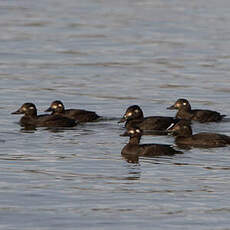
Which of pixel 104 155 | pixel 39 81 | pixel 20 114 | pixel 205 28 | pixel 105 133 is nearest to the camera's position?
pixel 104 155

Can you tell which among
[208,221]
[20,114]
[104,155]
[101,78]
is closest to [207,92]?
[101,78]

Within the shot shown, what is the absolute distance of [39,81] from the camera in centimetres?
3127

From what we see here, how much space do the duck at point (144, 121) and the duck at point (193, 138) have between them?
1.37 ft

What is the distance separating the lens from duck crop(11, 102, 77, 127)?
2448cm

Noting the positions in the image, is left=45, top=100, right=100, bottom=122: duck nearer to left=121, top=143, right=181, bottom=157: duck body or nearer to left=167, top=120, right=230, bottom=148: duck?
left=167, top=120, right=230, bottom=148: duck

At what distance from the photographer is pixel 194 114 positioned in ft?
84.0

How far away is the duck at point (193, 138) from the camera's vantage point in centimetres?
2142

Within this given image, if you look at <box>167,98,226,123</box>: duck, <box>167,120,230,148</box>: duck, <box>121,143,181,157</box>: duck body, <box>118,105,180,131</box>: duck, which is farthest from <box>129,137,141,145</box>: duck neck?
<box>167,98,226,123</box>: duck

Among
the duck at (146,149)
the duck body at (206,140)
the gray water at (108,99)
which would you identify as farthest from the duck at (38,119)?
the duck at (146,149)

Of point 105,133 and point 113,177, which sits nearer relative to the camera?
point 113,177

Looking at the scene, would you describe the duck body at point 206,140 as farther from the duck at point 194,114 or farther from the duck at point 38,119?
the duck at point 38,119

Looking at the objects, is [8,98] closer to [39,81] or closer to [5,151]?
[39,81]

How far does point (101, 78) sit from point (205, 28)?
13.9 meters

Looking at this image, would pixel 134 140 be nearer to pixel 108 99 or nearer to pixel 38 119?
pixel 38 119
